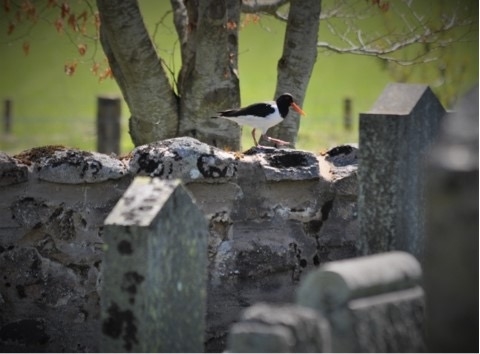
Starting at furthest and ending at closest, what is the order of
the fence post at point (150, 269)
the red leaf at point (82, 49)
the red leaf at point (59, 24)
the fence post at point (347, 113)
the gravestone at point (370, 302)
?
1. the fence post at point (347, 113)
2. the red leaf at point (82, 49)
3. the red leaf at point (59, 24)
4. the fence post at point (150, 269)
5. the gravestone at point (370, 302)

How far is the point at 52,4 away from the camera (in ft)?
32.5

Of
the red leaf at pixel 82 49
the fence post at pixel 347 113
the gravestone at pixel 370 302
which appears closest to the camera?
the gravestone at pixel 370 302

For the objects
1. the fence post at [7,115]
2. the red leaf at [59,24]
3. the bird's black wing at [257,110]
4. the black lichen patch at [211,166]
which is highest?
the red leaf at [59,24]

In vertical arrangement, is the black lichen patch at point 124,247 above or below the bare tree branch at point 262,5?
below

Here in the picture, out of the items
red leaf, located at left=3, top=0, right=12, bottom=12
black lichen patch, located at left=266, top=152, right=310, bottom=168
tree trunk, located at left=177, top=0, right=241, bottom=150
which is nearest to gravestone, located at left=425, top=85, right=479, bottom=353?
black lichen patch, located at left=266, top=152, right=310, bottom=168

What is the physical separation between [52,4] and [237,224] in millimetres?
3124

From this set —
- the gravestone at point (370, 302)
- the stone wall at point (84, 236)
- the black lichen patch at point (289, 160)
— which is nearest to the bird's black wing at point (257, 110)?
the black lichen patch at point (289, 160)

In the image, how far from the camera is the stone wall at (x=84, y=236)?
24.2 ft

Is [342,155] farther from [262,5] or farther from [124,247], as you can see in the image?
[262,5]

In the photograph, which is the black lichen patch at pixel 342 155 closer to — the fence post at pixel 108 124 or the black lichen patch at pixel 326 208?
the black lichen patch at pixel 326 208

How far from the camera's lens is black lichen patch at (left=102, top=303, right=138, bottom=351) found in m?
5.37

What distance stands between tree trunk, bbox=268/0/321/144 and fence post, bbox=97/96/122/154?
303 inches

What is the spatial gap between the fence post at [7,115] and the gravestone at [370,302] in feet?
51.5

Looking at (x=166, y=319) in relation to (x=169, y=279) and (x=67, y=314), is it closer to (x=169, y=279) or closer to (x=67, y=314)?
(x=169, y=279)
